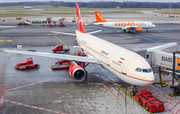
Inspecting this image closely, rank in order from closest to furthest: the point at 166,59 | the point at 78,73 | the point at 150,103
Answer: the point at 150,103
the point at 166,59
the point at 78,73

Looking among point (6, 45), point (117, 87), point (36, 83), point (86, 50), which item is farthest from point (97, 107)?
point (6, 45)

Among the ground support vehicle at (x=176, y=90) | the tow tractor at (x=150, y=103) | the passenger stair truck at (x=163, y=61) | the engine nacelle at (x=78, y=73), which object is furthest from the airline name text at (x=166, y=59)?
the engine nacelle at (x=78, y=73)

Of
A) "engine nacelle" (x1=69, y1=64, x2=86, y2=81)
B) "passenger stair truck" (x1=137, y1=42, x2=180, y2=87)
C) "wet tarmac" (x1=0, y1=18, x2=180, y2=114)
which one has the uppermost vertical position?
"passenger stair truck" (x1=137, y1=42, x2=180, y2=87)

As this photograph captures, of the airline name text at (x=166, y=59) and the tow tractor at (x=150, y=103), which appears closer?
the tow tractor at (x=150, y=103)

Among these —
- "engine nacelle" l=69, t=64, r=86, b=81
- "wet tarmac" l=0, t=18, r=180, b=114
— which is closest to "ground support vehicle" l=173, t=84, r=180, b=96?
"wet tarmac" l=0, t=18, r=180, b=114

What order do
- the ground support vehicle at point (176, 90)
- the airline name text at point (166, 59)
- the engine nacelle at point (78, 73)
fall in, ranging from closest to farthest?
the ground support vehicle at point (176, 90)
the airline name text at point (166, 59)
the engine nacelle at point (78, 73)

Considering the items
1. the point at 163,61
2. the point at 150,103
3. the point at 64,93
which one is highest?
the point at 163,61

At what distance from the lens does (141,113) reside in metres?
20.1

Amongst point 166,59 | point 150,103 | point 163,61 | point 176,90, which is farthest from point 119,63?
point 176,90

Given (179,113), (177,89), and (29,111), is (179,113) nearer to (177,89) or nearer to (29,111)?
(177,89)

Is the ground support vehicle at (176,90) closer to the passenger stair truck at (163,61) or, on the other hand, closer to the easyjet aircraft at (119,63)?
the passenger stair truck at (163,61)

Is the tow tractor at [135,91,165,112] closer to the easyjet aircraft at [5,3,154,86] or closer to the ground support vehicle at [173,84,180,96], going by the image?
the easyjet aircraft at [5,3,154,86]

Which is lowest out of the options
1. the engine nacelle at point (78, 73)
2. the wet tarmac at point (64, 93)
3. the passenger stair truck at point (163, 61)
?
the wet tarmac at point (64, 93)

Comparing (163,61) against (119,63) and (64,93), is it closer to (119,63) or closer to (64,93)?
(119,63)
